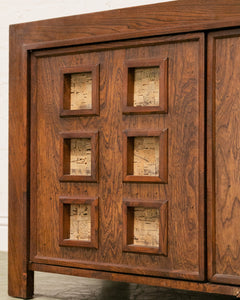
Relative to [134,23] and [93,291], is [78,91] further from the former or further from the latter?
[93,291]

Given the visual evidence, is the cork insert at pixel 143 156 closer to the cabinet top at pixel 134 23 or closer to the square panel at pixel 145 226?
the square panel at pixel 145 226

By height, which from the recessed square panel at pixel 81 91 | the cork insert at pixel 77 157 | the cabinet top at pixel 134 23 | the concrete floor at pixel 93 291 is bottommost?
the concrete floor at pixel 93 291

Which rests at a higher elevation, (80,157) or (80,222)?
(80,157)

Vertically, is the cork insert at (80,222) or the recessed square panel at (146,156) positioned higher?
the recessed square panel at (146,156)

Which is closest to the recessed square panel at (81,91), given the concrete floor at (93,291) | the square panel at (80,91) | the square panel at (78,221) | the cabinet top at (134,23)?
the square panel at (80,91)

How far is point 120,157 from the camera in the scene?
1491 millimetres

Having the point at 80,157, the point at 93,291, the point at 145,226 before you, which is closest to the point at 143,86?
the point at 80,157

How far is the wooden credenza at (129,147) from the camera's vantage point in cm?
136

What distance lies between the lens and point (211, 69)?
1.37 m

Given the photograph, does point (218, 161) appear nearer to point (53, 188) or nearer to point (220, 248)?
point (220, 248)

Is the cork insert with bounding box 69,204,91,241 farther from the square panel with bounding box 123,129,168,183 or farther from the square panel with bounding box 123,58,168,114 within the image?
the square panel with bounding box 123,58,168,114

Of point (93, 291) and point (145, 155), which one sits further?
point (93, 291)

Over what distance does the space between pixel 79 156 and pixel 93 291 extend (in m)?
0.51

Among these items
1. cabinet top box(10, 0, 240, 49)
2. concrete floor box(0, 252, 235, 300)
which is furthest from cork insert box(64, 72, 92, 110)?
concrete floor box(0, 252, 235, 300)
